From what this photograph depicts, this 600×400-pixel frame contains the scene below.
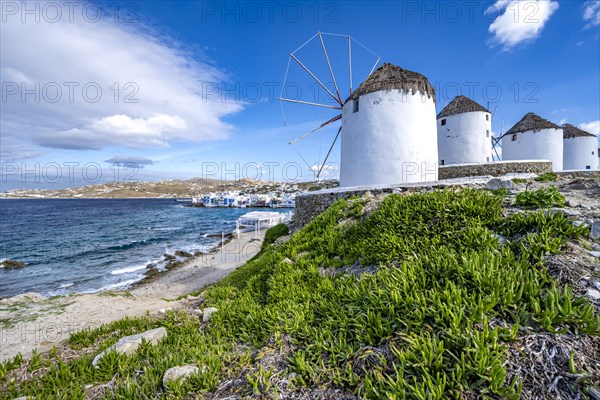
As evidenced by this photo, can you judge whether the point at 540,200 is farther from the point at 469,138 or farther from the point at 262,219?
the point at 262,219

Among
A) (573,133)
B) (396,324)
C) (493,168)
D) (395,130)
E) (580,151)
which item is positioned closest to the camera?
(396,324)

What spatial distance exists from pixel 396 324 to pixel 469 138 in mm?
27169

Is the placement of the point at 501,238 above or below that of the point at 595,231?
below

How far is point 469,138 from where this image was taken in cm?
2445

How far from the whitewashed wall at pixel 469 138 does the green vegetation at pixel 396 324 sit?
22.5m

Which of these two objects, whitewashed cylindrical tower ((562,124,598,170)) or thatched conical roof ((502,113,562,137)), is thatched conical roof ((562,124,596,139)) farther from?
thatched conical roof ((502,113,562,137))

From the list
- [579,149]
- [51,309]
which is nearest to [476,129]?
[579,149]

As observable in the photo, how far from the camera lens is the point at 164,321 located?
5.61m

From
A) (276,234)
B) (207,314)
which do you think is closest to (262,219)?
(276,234)

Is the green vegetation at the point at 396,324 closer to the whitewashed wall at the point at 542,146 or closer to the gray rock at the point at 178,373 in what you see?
the gray rock at the point at 178,373

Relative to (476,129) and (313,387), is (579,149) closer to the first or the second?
(476,129)

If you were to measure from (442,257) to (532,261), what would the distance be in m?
1.23

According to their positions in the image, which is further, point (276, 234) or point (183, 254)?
point (183, 254)

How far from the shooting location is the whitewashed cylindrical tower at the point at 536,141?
86.9ft
